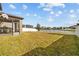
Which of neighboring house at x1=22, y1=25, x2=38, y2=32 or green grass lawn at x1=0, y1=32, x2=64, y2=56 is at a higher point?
neighboring house at x1=22, y1=25, x2=38, y2=32

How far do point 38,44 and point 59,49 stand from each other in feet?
0.73

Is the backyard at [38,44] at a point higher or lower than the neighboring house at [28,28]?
lower

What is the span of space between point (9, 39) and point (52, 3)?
581 millimetres

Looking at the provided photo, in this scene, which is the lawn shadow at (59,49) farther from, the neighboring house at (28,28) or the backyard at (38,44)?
the neighboring house at (28,28)

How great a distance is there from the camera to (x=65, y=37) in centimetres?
198

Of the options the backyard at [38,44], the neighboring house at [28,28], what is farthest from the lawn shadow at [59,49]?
the neighboring house at [28,28]

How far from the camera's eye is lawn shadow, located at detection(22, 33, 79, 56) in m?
1.91

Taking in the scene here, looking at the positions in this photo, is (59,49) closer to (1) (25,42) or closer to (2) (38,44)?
(2) (38,44)

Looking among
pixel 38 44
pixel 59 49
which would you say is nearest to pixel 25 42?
pixel 38 44

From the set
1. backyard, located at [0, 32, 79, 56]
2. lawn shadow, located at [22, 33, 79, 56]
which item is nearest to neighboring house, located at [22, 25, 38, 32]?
backyard, located at [0, 32, 79, 56]

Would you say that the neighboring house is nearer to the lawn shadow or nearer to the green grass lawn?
the green grass lawn

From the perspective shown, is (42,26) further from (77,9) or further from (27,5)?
(77,9)

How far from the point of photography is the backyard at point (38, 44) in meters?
1.92

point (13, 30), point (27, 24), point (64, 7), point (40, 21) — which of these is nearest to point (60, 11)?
point (64, 7)
